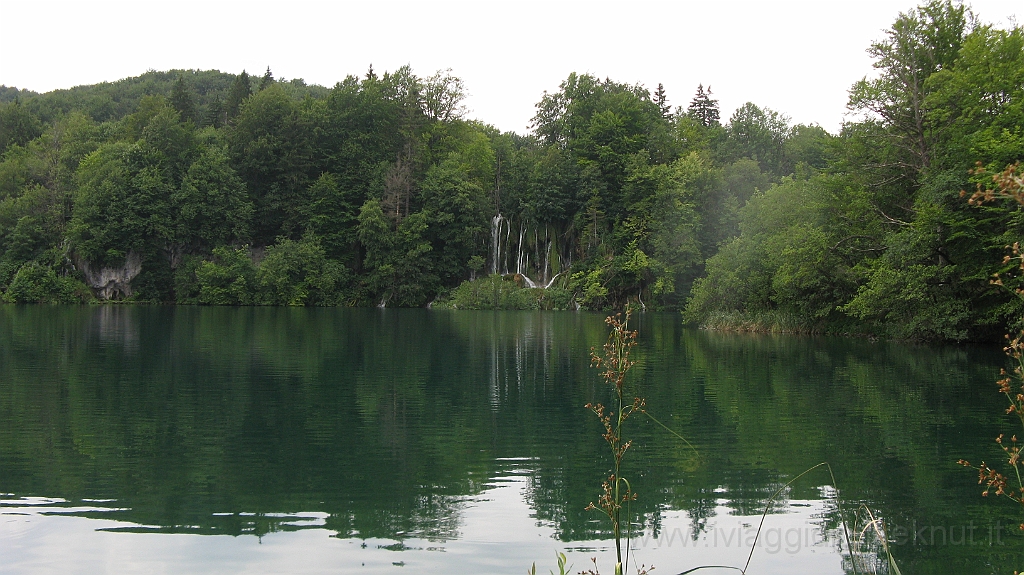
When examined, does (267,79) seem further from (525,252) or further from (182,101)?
(525,252)

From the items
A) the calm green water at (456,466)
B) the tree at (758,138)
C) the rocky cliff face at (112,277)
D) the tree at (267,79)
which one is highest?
the tree at (267,79)

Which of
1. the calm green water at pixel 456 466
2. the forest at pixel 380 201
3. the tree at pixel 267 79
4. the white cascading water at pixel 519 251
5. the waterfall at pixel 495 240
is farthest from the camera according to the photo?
the tree at pixel 267 79

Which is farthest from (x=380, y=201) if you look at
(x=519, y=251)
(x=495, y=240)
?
(x=519, y=251)

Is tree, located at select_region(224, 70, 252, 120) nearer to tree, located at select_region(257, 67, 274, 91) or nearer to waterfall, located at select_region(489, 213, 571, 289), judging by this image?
tree, located at select_region(257, 67, 274, 91)

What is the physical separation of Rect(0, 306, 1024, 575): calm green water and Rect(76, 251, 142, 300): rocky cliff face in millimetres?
47905

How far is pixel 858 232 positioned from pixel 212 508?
30585 mm

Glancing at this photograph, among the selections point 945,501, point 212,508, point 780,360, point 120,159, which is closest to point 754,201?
point 780,360

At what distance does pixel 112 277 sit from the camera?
6556 centimetres

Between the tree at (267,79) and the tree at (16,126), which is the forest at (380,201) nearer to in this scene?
the tree at (16,126)

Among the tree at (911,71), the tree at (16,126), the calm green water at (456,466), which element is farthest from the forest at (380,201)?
the calm green water at (456,466)

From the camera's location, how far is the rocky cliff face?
214 ft

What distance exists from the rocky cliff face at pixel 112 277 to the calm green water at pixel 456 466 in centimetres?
4791

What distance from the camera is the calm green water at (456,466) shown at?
277 inches

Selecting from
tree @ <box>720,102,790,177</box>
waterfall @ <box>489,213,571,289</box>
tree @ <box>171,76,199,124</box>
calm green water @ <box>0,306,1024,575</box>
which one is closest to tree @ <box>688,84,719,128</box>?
A: tree @ <box>720,102,790,177</box>
